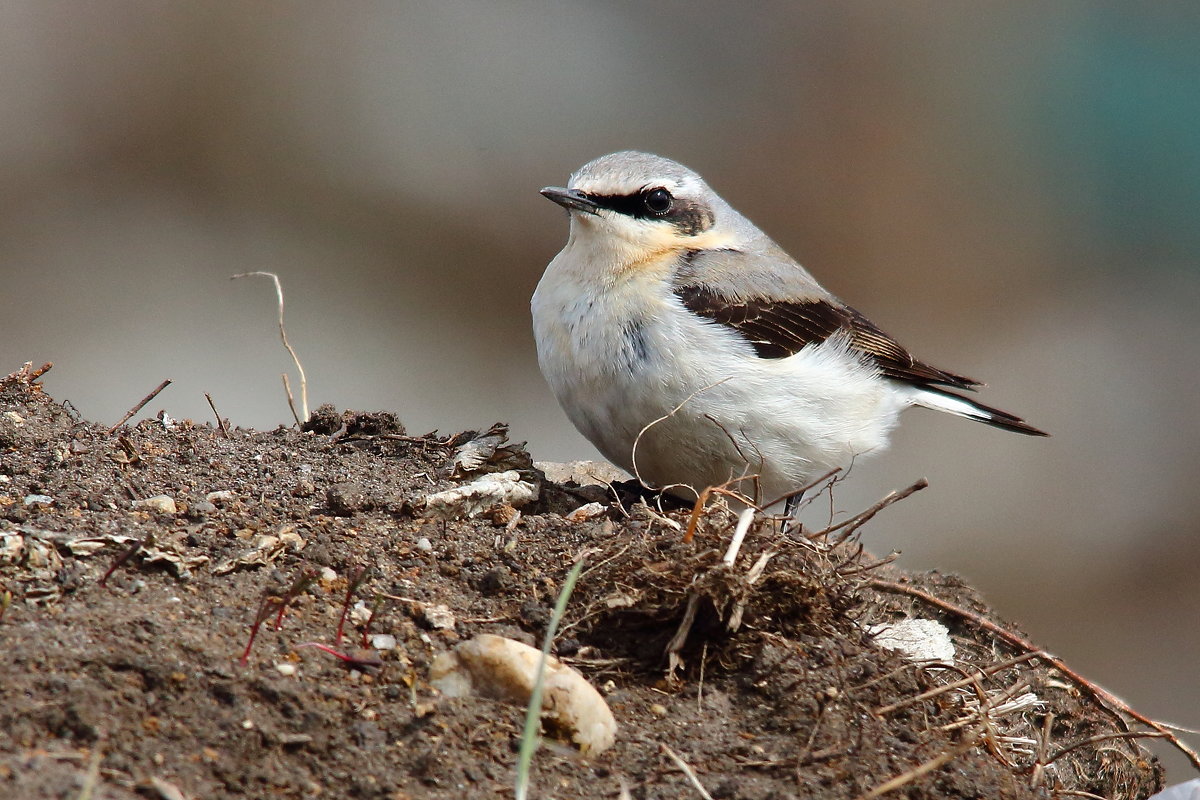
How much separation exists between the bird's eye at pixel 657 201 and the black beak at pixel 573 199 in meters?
0.30

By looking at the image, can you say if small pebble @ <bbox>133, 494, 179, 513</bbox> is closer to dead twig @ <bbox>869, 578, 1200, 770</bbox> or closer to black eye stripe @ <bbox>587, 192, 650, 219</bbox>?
dead twig @ <bbox>869, 578, 1200, 770</bbox>

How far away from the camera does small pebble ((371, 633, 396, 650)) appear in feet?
11.1

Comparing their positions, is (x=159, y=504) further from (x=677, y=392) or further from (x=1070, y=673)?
(x=1070, y=673)

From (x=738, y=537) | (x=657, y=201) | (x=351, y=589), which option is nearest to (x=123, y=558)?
(x=351, y=589)

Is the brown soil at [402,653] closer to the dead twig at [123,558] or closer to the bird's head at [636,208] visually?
the dead twig at [123,558]

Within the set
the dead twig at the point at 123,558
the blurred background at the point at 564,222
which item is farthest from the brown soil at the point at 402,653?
the blurred background at the point at 564,222

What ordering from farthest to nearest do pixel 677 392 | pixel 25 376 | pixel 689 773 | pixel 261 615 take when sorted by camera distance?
pixel 677 392
pixel 25 376
pixel 261 615
pixel 689 773

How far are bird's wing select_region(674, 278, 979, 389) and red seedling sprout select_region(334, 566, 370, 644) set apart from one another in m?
2.52

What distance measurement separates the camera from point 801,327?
20.4ft

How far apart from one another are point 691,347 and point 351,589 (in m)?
2.61

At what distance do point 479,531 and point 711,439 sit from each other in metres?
1.57

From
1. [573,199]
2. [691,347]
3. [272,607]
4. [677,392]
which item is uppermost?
[573,199]

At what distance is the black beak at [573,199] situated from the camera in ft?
19.2

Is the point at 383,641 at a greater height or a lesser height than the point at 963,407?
lesser
